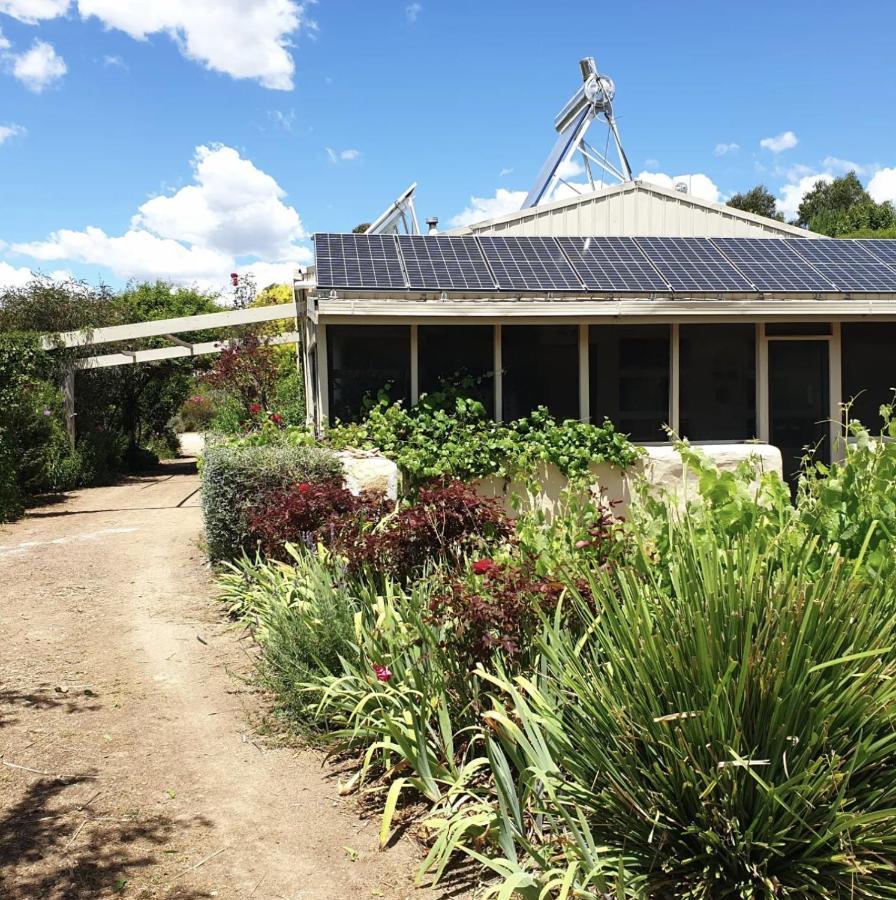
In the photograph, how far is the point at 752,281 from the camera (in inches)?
432

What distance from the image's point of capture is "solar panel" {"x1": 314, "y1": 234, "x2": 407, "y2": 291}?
10094mm

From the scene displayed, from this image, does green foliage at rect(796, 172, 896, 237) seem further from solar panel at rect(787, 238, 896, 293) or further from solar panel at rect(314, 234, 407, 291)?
solar panel at rect(314, 234, 407, 291)

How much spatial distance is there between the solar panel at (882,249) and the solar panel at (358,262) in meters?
7.10

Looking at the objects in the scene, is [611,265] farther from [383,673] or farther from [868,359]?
[383,673]

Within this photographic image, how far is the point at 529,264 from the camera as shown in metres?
11.5

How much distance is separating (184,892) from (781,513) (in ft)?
10.4

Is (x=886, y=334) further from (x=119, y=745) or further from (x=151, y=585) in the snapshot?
(x=119, y=745)

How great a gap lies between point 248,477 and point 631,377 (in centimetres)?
504

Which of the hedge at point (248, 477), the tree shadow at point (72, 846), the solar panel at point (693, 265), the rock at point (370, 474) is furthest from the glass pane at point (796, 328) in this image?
the tree shadow at point (72, 846)

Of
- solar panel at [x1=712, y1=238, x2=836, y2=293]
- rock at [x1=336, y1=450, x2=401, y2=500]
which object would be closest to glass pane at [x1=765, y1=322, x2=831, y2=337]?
solar panel at [x1=712, y1=238, x2=836, y2=293]

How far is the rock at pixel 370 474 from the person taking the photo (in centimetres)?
813

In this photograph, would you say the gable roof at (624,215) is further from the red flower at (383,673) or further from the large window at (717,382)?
the red flower at (383,673)

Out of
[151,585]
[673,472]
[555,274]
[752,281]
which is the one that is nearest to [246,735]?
[151,585]

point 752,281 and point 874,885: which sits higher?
point 752,281
